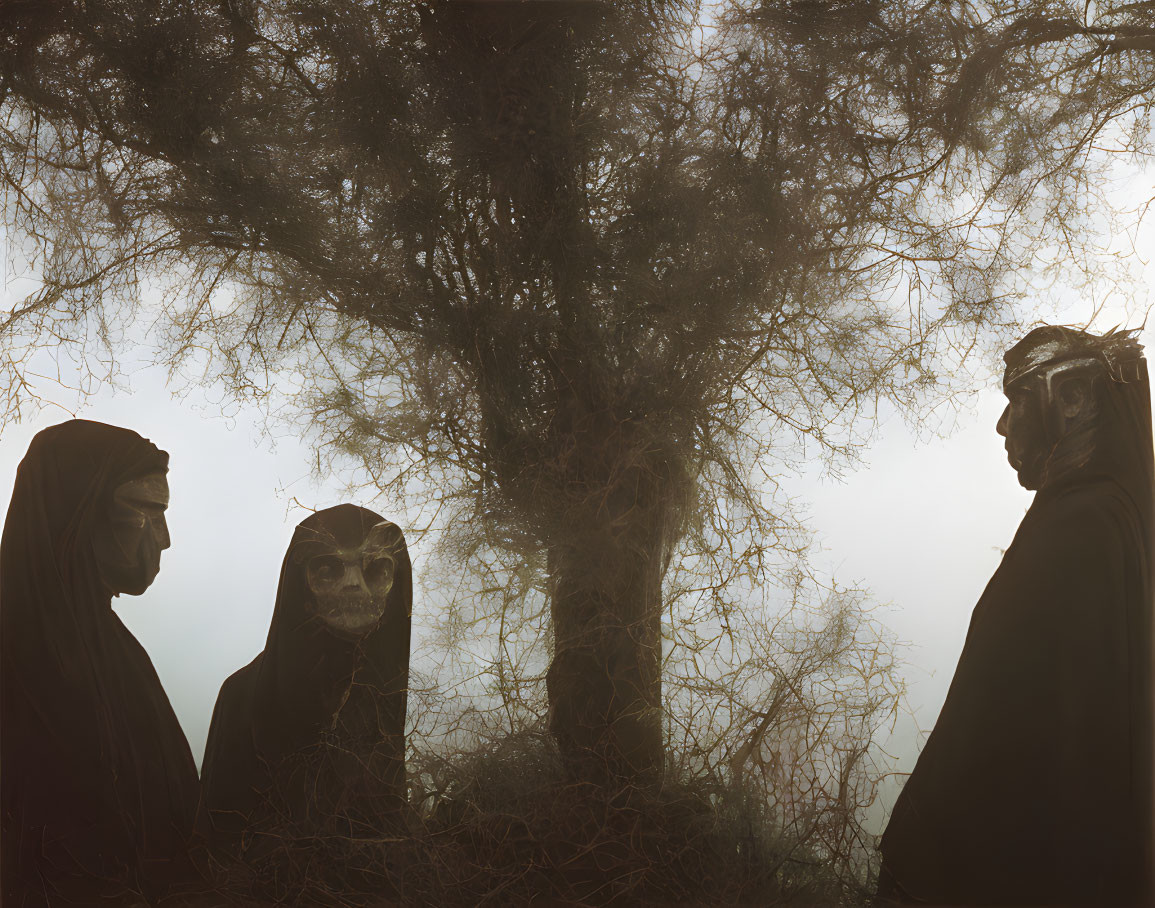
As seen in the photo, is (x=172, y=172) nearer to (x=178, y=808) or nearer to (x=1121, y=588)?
(x=178, y=808)

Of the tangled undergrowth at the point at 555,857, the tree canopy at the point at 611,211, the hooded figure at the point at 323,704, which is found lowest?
the tangled undergrowth at the point at 555,857

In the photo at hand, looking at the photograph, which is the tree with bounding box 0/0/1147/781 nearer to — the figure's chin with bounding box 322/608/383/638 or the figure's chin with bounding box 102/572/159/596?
the figure's chin with bounding box 322/608/383/638

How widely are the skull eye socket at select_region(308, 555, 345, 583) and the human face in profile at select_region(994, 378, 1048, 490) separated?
2095 millimetres

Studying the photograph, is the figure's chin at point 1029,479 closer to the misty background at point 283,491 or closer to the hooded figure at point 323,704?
the misty background at point 283,491

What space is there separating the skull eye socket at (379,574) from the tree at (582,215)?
262mm

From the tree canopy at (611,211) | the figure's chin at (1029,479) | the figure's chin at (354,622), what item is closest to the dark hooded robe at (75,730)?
the figure's chin at (354,622)

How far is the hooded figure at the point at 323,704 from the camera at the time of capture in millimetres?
2992

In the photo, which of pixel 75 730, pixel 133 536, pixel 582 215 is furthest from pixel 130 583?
pixel 582 215

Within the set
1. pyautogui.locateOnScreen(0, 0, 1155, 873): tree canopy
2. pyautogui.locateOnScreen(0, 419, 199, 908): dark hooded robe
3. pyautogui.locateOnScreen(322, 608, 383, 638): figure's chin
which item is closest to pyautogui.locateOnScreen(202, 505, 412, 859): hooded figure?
pyautogui.locateOnScreen(322, 608, 383, 638): figure's chin

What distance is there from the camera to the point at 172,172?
3176mm

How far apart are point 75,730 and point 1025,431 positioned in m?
3.06

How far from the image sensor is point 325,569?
3.12 meters

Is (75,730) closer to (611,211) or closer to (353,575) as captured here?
(353,575)

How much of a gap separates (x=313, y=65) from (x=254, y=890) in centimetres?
254
